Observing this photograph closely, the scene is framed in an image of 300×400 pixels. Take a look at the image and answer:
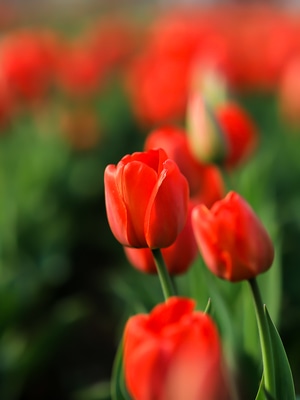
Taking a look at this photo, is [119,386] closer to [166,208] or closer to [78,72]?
[166,208]

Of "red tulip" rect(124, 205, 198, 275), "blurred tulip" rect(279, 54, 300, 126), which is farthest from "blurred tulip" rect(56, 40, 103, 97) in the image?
"red tulip" rect(124, 205, 198, 275)

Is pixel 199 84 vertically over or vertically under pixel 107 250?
over

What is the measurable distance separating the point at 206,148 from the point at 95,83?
1.56 m

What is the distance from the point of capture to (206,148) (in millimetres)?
1115

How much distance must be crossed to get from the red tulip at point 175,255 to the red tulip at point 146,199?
0.09 m

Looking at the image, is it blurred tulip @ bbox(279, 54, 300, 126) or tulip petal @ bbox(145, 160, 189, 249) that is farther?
blurred tulip @ bbox(279, 54, 300, 126)

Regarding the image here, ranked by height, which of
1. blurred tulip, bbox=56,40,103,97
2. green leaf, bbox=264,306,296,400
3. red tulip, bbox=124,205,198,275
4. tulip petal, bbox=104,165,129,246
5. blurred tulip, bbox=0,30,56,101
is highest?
blurred tulip, bbox=0,30,56,101

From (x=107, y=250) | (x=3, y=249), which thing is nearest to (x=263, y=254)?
(x=3, y=249)

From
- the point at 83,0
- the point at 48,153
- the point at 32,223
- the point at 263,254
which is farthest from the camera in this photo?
the point at 83,0

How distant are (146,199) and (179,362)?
19 cm

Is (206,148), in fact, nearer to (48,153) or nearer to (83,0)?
(48,153)

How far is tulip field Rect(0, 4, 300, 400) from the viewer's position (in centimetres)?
70

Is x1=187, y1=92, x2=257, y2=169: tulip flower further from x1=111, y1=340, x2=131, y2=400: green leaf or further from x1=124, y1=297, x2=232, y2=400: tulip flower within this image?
x1=124, y1=297, x2=232, y2=400: tulip flower

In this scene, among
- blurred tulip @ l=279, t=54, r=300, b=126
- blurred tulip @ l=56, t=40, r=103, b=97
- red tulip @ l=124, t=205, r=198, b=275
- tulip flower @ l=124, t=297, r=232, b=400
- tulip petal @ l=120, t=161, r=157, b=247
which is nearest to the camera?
tulip flower @ l=124, t=297, r=232, b=400
